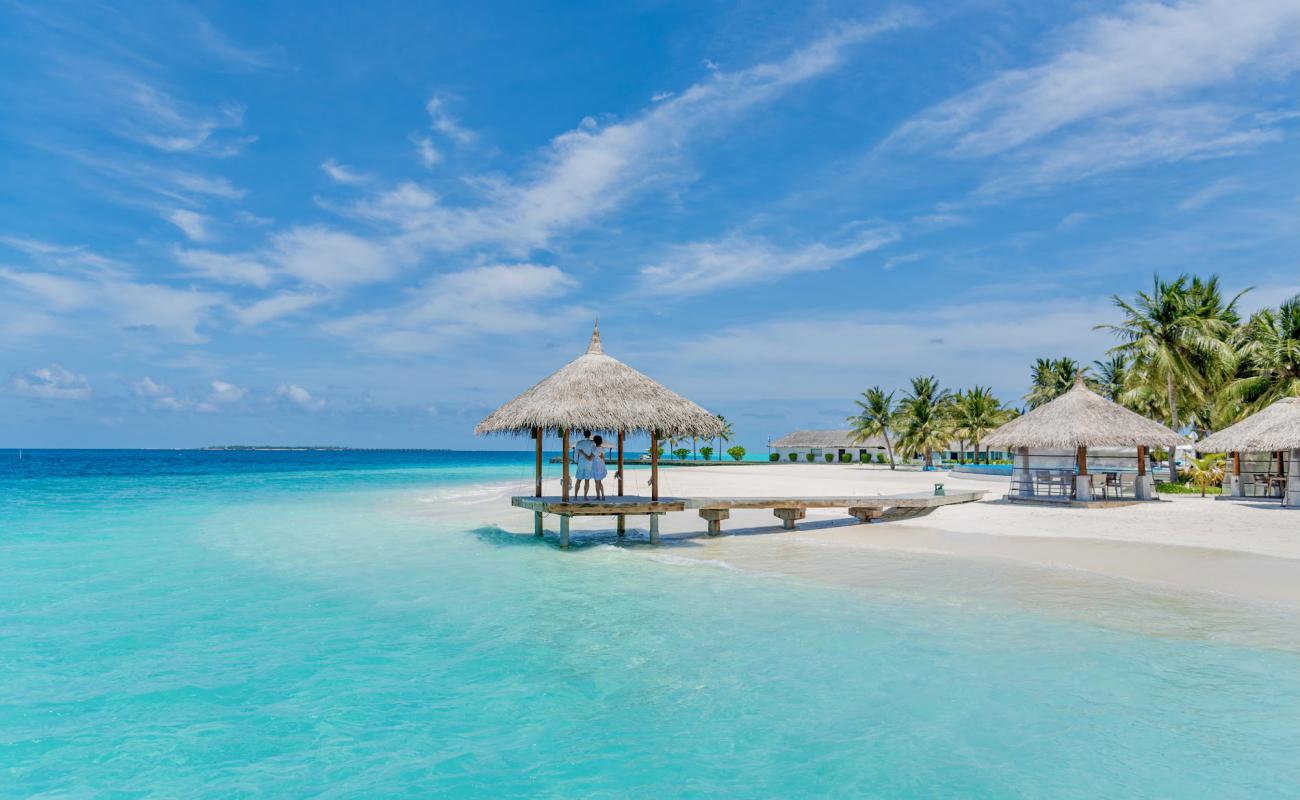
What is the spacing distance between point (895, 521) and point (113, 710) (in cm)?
1219

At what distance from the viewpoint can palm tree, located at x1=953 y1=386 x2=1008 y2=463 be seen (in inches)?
1511

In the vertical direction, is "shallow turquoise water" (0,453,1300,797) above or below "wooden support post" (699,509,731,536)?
below

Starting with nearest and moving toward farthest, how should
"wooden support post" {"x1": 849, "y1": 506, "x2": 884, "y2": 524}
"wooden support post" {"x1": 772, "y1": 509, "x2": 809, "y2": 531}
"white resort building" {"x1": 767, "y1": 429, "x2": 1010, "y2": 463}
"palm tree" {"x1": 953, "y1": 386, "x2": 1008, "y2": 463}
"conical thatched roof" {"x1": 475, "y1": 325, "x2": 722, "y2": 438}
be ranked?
1. "conical thatched roof" {"x1": 475, "y1": 325, "x2": 722, "y2": 438}
2. "wooden support post" {"x1": 772, "y1": 509, "x2": 809, "y2": 531}
3. "wooden support post" {"x1": 849, "y1": 506, "x2": 884, "y2": 524}
4. "palm tree" {"x1": 953, "y1": 386, "x2": 1008, "y2": 463}
5. "white resort building" {"x1": 767, "y1": 429, "x2": 1010, "y2": 463}

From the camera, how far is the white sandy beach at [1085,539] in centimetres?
877

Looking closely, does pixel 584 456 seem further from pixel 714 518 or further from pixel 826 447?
pixel 826 447

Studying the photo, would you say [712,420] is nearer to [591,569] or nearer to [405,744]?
A: [591,569]

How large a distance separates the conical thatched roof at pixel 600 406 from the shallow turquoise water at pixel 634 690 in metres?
2.49

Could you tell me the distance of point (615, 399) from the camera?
38.1 ft

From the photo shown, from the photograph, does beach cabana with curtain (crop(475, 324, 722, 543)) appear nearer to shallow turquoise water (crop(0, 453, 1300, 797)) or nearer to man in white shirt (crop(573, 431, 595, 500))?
man in white shirt (crop(573, 431, 595, 500))

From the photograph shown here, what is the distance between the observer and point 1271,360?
19.4 metres

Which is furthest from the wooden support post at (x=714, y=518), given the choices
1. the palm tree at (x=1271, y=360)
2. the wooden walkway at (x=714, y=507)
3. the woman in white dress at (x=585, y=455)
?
the palm tree at (x=1271, y=360)

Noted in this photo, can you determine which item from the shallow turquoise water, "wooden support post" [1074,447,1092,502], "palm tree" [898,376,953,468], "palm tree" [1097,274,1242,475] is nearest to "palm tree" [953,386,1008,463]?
"palm tree" [898,376,953,468]

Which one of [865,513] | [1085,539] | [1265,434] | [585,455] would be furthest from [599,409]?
[1265,434]

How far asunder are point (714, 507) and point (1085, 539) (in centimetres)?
576
